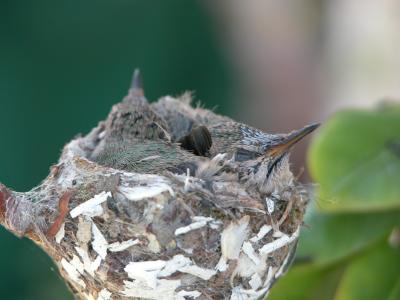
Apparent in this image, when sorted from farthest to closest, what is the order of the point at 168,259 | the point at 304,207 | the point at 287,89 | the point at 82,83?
the point at 287,89
the point at 82,83
the point at 304,207
the point at 168,259

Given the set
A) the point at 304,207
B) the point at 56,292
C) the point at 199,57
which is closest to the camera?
the point at 304,207

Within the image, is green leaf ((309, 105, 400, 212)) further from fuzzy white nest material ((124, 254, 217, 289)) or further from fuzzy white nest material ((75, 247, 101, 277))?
fuzzy white nest material ((75, 247, 101, 277))

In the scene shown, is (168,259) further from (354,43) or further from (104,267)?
(354,43)

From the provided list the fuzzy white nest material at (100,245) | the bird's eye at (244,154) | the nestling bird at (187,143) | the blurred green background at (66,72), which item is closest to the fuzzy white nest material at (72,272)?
the fuzzy white nest material at (100,245)

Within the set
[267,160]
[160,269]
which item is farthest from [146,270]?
[267,160]

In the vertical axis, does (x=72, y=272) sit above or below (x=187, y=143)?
below

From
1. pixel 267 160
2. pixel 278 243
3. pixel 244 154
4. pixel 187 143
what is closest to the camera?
pixel 278 243

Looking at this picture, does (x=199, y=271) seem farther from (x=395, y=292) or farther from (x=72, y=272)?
(x=395, y=292)

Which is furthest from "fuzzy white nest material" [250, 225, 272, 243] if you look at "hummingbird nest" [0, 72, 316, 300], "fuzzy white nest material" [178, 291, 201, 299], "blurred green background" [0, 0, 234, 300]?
"blurred green background" [0, 0, 234, 300]

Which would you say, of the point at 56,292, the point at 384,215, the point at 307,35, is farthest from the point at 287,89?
the point at 384,215
